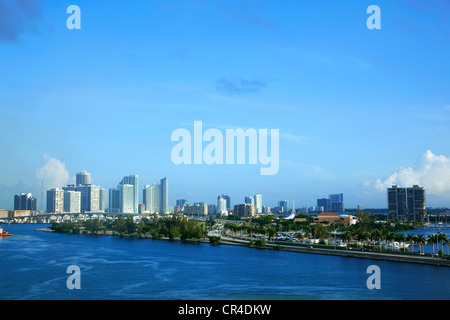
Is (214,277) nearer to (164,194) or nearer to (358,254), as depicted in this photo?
(358,254)

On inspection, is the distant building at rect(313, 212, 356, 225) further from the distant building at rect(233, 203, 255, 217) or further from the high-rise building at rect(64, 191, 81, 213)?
the high-rise building at rect(64, 191, 81, 213)

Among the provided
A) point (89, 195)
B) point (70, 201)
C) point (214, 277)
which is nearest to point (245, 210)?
point (89, 195)

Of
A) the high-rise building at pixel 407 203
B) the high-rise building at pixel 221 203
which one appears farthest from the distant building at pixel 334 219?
the high-rise building at pixel 221 203

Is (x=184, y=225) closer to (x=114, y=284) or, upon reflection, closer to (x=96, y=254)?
(x=96, y=254)

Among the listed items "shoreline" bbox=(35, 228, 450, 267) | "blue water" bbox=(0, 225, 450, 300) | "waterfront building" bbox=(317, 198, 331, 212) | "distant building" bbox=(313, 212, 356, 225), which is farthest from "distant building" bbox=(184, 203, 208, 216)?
"blue water" bbox=(0, 225, 450, 300)

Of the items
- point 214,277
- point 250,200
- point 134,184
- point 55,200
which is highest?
point 134,184

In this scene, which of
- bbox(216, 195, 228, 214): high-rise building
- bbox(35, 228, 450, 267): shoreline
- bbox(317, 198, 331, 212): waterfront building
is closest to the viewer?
bbox(35, 228, 450, 267): shoreline
